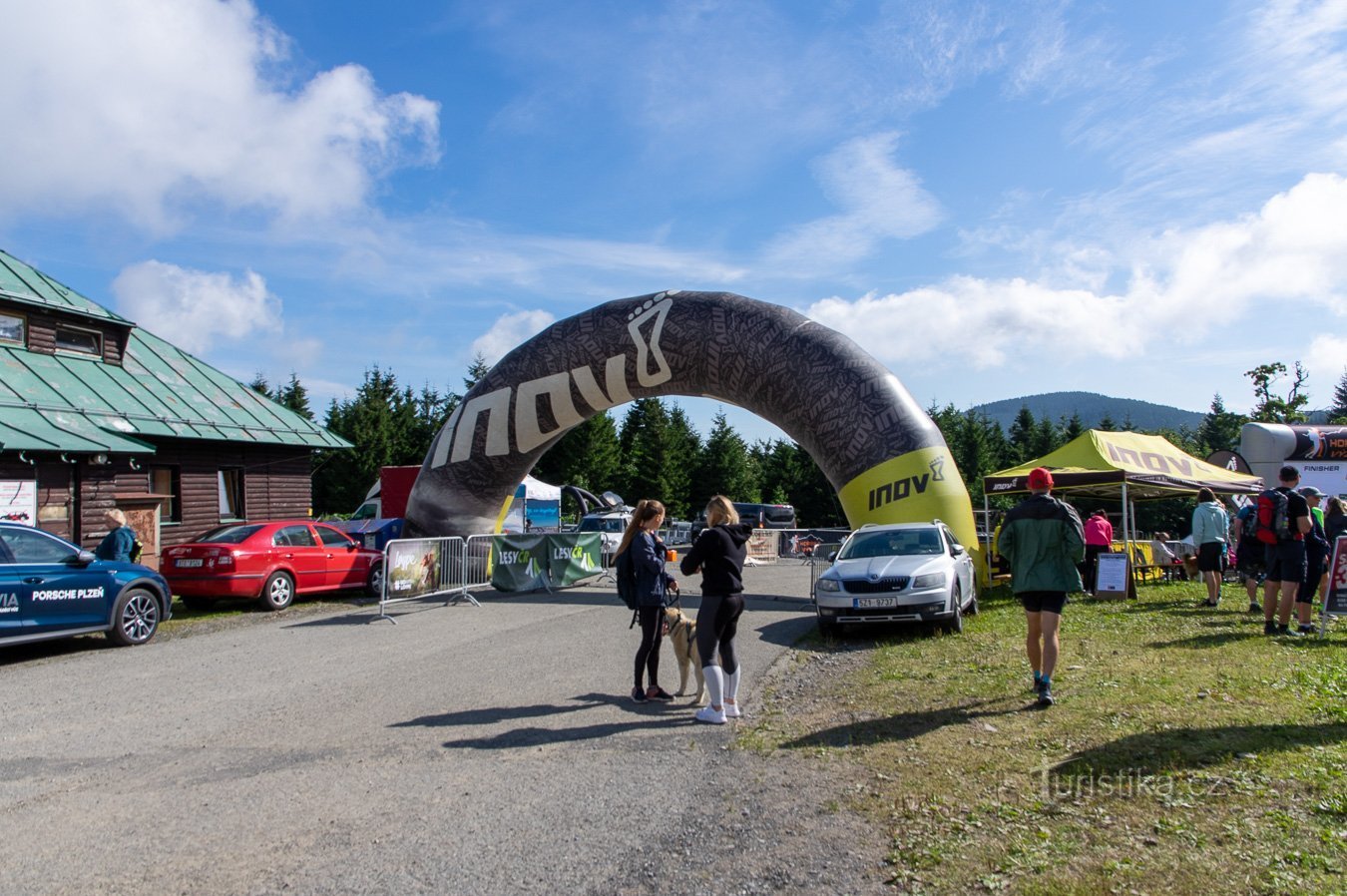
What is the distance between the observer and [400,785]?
17.3 feet

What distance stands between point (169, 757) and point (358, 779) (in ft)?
5.53

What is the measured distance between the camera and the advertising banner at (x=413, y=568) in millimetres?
13797

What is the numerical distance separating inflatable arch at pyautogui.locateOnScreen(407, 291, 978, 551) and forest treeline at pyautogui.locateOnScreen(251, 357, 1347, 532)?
25886mm

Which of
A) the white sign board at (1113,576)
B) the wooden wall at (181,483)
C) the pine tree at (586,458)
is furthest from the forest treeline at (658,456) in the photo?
the white sign board at (1113,576)

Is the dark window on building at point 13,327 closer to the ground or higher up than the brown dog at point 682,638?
higher up

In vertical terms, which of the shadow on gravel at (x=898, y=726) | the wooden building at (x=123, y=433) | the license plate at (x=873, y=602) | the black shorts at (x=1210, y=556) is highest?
the wooden building at (x=123, y=433)

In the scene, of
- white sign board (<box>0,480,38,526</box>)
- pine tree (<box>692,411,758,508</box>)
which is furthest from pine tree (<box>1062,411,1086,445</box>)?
white sign board (<box>0,480,38,526</box>)

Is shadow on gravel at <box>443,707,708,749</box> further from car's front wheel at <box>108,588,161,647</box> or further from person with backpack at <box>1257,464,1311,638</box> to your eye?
person with backpack at <box>1257,464,1311,638</box>

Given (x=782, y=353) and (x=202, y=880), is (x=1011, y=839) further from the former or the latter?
(x=782, y=353)

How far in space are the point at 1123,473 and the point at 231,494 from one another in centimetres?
2029

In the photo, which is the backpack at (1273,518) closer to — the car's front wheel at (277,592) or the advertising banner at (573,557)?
the advertising banner at (573,557)

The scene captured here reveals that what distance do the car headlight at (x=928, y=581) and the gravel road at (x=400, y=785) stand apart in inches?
81.4

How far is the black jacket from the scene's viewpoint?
6.65 metres

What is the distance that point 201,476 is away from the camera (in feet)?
67.9
